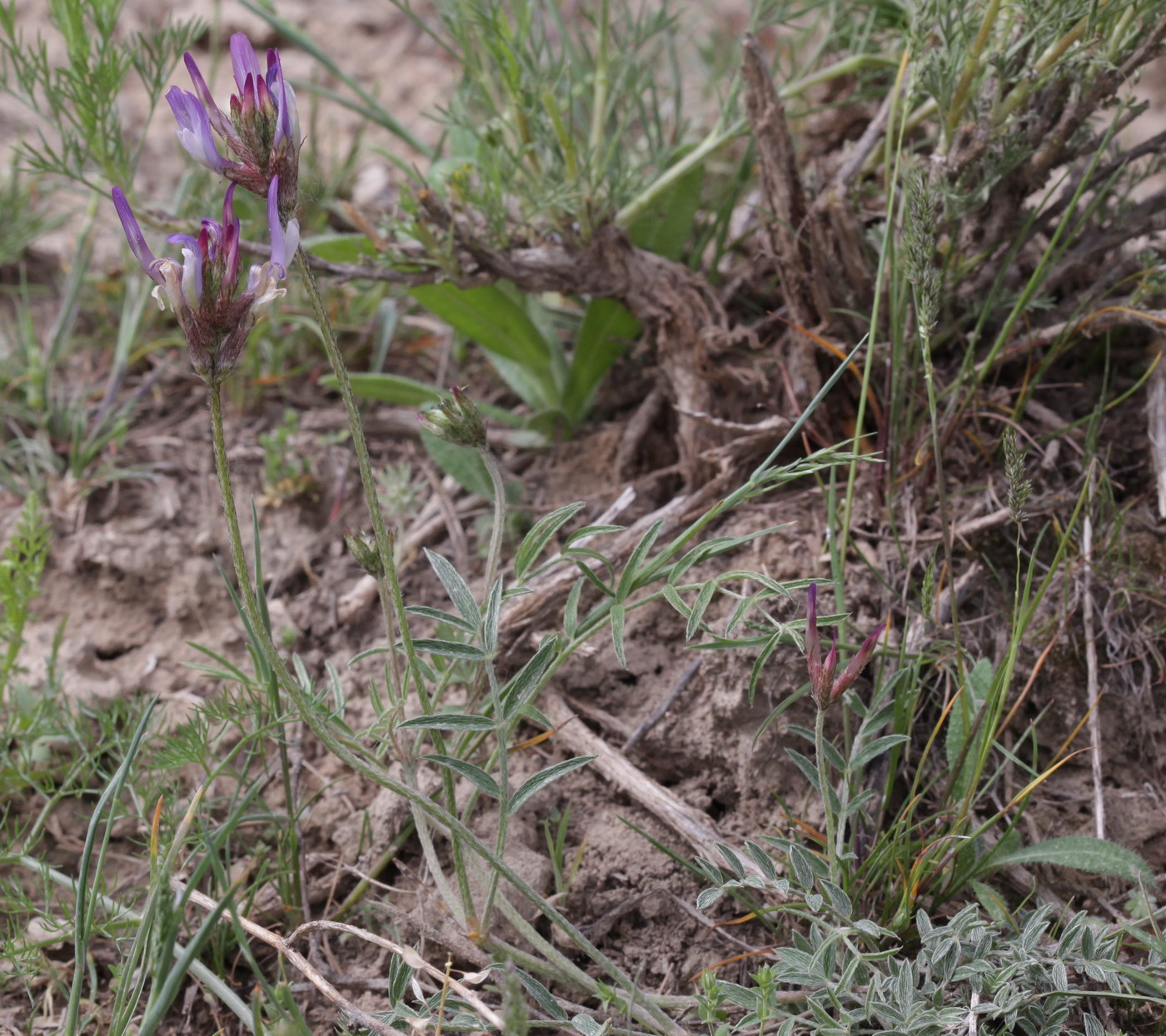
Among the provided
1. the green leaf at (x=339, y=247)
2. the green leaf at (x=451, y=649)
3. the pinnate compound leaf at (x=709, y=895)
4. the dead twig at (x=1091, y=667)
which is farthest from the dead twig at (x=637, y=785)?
the green leaf at (x=339, y=247)

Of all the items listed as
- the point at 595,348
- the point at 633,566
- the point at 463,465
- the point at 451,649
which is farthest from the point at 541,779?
the point at 595,348

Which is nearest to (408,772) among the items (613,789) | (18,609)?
(613,789)

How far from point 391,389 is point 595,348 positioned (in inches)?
19.3

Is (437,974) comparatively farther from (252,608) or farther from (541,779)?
(252,608)

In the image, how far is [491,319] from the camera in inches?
89.6

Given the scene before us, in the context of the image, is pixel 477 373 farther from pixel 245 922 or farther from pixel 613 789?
pixel 245 922

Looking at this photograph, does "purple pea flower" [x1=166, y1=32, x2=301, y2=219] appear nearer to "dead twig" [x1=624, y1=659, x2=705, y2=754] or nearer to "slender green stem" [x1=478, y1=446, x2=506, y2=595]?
"slender green stem" [x1=478, y1=446, x2=506, y2=595]

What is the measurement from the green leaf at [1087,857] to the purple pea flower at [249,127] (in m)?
1.44

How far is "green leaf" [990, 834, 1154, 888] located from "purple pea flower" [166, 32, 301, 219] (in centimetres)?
144

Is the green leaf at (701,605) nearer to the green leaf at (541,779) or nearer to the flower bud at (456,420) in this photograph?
the green leaf at (541,779)

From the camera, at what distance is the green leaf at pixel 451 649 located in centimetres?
136

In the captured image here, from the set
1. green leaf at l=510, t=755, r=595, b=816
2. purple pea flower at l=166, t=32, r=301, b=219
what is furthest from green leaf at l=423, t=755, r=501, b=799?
purple pea flower at l=166, t=32, r=301, b=219

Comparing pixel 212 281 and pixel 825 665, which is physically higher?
pixel 212 281

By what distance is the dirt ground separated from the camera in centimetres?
169
